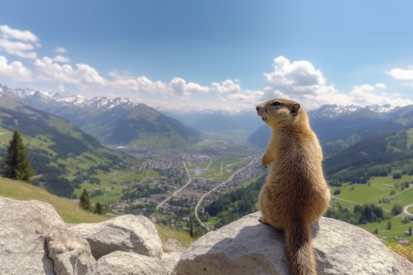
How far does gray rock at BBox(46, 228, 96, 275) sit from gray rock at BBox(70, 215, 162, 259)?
9.51 feet

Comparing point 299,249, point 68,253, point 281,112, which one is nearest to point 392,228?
point 281,112

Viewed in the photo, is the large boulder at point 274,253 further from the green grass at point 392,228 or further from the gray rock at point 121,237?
the green grass at point 392,228

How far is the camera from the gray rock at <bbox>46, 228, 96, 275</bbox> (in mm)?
7422

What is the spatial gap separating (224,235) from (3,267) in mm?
6155

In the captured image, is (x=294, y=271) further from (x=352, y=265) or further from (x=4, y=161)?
(x=4, y=161)

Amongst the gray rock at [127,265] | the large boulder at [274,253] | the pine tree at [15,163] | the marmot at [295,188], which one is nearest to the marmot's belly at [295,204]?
the marmot at [295,188]

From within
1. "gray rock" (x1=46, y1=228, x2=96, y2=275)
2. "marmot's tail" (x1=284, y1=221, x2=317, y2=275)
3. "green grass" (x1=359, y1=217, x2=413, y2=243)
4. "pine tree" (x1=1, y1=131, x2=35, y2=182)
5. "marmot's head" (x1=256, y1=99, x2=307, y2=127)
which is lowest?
"green grass" (x1=359, y1=217, x2=413, y2=243)

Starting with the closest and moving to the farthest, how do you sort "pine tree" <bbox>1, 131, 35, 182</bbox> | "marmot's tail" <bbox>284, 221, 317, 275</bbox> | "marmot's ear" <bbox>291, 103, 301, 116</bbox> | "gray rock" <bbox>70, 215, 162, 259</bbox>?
"marmot's tail" <bbox>284, 221, 317, 275</bbox> → "marmot's ear" <bbox>291, 103, 301, 116</bbox> → "gray rock" <bbox>70, 215, 162, 259</bbox> → "pine tree" <bbox>1, 131, 35, 182</bbox>

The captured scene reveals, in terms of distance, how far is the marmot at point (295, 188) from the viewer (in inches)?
275

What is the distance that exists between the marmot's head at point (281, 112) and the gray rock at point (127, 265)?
6.90m

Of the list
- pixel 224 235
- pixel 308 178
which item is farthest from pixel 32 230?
pixel 308 178

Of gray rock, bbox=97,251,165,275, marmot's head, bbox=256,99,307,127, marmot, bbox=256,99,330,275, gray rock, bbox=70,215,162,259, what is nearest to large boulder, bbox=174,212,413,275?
marmot, bbox=256,99,330,275

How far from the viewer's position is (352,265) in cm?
727

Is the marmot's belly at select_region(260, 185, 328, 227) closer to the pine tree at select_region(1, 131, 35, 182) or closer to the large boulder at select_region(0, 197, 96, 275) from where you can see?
the large boulder at select_region(0, 197, 96, 275)
